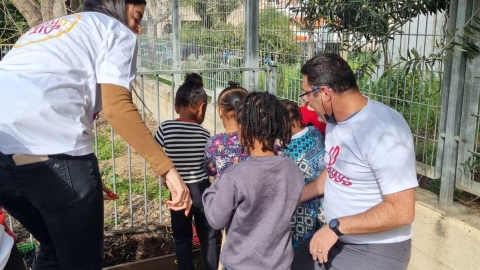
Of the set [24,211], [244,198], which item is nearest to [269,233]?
[244,198]

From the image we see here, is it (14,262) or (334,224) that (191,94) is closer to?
(334,224)

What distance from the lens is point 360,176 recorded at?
2.23 metres

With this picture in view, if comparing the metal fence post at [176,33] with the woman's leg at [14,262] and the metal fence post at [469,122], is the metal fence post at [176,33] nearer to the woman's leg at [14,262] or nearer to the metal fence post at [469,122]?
the metal fence post at [469,122]

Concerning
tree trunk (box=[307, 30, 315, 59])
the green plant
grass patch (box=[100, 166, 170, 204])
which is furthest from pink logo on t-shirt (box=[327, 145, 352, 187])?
the green plant

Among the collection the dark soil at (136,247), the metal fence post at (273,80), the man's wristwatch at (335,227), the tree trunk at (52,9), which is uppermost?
the tree trunk at (52,9)

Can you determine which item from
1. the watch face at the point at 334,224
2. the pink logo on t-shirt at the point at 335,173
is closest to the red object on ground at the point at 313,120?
the pink logo on t-shirt at the point at 335,173

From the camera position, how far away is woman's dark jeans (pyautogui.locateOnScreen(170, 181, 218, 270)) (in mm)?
3348

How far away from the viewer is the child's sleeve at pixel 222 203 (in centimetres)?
220

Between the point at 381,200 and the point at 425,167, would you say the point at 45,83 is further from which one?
the point at 425,167

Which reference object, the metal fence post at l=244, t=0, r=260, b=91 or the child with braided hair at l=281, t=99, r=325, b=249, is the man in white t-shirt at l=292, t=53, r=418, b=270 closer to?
the child with braided hair at l=281, t=99, r=325, b=249

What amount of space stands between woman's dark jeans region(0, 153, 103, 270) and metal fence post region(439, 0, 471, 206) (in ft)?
6.91

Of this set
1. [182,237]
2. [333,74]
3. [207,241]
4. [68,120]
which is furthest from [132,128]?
[207,241]

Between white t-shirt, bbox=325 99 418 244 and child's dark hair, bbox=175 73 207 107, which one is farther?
child's dark hair, bbox=175 73 207 107

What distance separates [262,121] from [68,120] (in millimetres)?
838
